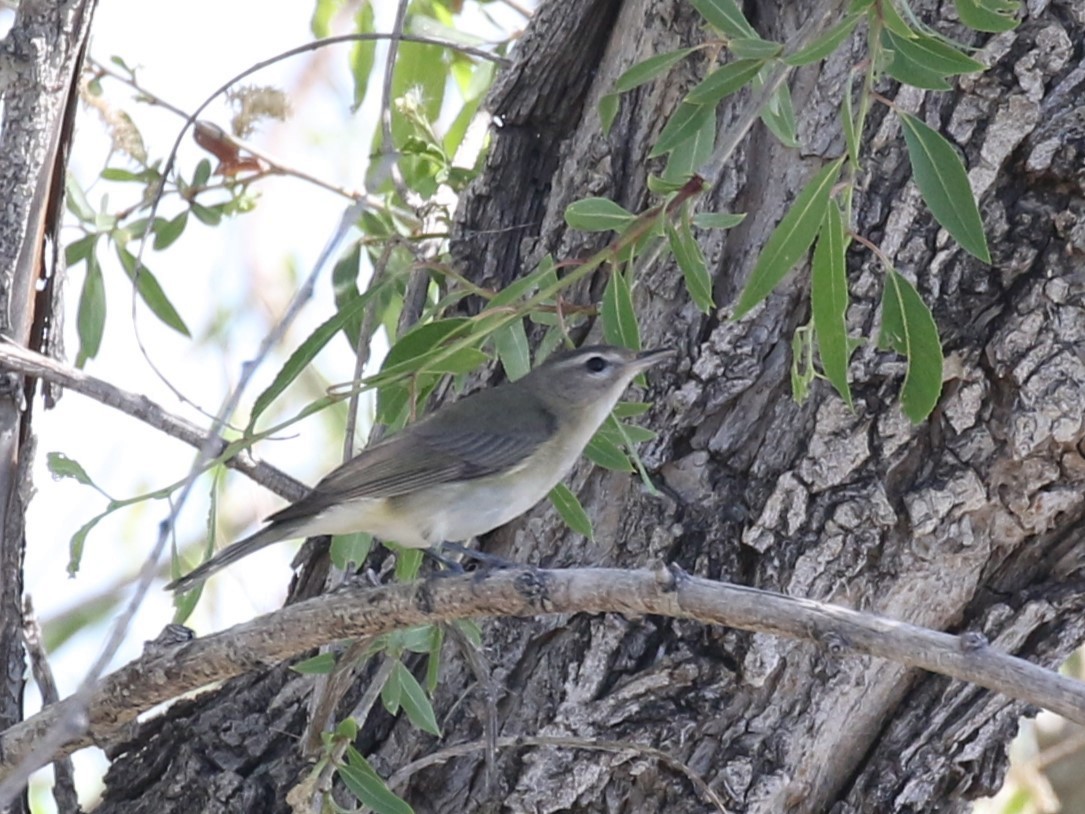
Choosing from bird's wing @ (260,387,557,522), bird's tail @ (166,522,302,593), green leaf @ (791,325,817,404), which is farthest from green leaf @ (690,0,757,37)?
bird's tail @ (166,522,302,593)

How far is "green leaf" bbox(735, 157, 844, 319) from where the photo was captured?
2576 mm

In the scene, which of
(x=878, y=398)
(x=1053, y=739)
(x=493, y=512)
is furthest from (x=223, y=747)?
(x=1053, y=739)

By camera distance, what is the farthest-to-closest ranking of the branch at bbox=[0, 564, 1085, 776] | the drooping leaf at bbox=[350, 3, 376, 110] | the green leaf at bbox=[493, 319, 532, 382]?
the drooping leaf at bbox=[350, 3, 376, 110] → the green leaf at bbox=[493, 319, 532, 382] → the branch at bbox=[0, 564, 1085, 776]

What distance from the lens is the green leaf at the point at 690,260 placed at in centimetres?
269

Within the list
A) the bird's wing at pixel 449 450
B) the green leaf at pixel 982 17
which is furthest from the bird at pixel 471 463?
the green leaf at pixel 982 17

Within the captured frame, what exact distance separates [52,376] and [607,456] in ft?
4.06

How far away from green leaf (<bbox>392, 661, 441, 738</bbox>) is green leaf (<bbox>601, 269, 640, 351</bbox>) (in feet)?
2.75

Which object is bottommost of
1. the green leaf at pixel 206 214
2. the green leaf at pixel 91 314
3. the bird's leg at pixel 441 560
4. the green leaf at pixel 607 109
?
the bird's leg at pixel 441 560

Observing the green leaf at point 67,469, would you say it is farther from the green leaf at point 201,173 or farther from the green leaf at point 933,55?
the green leaf at point 933,55

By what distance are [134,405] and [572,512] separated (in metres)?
1.06

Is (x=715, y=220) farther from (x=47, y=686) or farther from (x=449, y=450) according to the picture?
(x=47, y=686)

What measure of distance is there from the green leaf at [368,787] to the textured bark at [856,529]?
1.07 ft

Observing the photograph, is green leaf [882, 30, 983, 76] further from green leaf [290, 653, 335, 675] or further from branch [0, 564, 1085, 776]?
green leaf [290, 653, 335, 675]

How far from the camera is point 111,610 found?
607 cm
